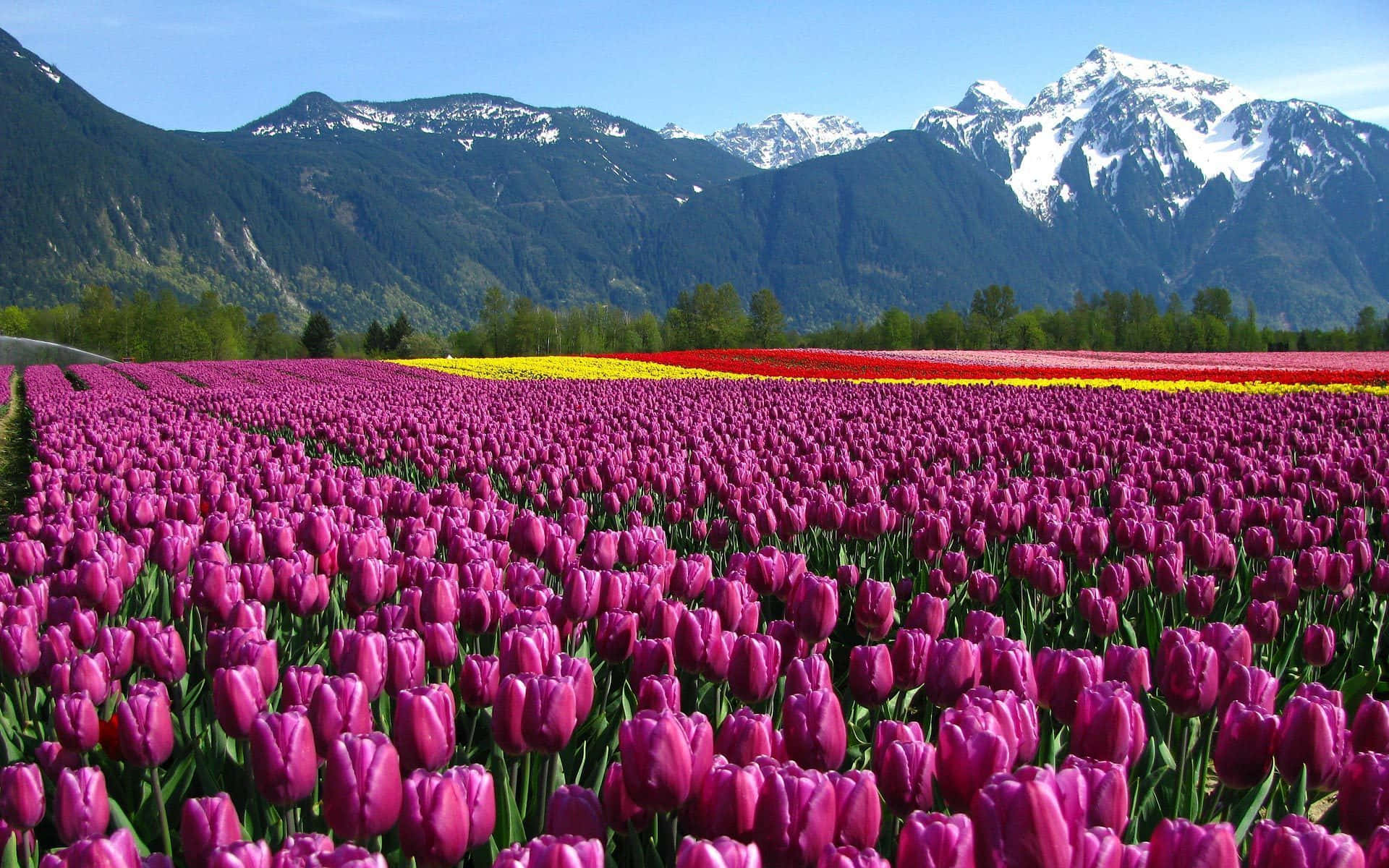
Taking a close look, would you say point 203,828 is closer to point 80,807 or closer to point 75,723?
point 80,807

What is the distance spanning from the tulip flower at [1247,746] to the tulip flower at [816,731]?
0.77 m

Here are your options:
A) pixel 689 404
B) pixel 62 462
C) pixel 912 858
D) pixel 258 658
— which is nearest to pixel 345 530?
pixel 258 658

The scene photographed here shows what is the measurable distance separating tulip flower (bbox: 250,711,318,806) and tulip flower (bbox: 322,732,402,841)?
0.21 meters

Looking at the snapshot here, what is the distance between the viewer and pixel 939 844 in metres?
1.39

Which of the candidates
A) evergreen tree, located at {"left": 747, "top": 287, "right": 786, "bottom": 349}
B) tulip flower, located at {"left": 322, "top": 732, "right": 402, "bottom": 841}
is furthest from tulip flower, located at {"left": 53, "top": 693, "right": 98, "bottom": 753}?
evergreen tree, located at {"left": 747, "top": 287, "right": 786, "bottom": 349}

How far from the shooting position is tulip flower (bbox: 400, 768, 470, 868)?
1.63 metres

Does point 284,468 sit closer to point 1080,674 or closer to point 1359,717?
point 1080,674

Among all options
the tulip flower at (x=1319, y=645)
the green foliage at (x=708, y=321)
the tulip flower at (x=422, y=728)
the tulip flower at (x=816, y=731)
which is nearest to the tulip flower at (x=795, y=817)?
the tulip flower at (x=816, y=731)

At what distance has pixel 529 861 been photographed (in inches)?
54.4

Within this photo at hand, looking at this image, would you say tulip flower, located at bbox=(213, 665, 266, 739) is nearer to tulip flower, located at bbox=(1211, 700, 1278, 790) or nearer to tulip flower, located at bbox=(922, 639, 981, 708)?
tulip flower, located at bbox=(922, 639, 981, 708)

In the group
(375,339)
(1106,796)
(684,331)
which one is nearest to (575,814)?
(1106,796)

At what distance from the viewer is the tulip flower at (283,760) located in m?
1.92

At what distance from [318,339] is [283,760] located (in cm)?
8857

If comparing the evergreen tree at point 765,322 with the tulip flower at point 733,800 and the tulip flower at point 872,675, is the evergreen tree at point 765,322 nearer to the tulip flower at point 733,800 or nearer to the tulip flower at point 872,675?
the tulip flower at point 872,675
